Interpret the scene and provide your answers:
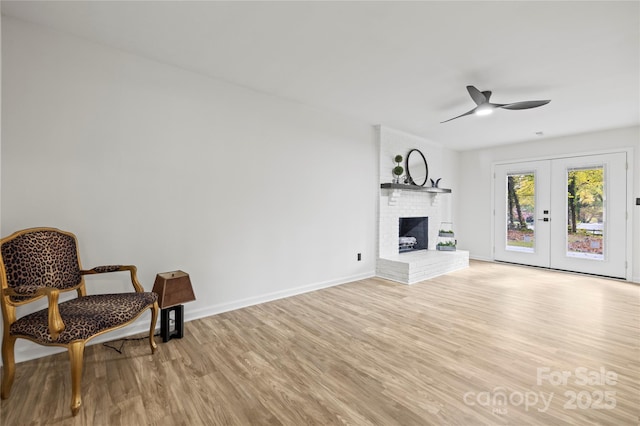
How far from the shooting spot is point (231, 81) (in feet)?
10.5

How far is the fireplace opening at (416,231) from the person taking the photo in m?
5.82

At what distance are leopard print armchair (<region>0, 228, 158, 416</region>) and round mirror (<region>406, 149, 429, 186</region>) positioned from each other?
4.46 m

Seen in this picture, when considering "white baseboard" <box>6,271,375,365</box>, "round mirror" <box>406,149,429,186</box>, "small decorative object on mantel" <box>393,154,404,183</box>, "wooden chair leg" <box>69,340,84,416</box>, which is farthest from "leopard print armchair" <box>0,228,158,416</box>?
"round mirror" <box>406,149,429,186</box>

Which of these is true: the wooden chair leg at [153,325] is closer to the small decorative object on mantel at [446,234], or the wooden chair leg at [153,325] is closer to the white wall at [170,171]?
the white wall at [170,171]

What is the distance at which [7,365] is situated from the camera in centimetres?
174

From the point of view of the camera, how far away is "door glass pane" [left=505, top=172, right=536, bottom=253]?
18.8 ft

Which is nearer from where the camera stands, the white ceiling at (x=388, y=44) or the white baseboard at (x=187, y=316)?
the white ceiling at (x=388, y=44)

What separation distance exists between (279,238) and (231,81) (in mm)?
1843

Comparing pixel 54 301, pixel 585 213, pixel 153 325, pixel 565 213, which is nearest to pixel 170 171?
pixel 153 325

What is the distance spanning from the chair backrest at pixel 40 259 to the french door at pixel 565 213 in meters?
6.84

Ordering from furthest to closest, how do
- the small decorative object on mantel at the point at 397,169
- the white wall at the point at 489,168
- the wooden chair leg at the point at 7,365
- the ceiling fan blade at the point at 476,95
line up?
the small decorative object on mantel at the point at 397,169
the white wall at the point at 489,168
the ceiling fan blade at the point at 476,95
the wooden chair leg at the point at 7,365

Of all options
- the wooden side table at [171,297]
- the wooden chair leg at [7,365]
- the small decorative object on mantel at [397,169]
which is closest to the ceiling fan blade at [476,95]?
the small decorative object on mantel at [397,169]

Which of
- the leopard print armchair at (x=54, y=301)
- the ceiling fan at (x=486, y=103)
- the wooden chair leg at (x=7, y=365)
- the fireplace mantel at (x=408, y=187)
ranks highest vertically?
the ceiling fan at (x=486, y=103)

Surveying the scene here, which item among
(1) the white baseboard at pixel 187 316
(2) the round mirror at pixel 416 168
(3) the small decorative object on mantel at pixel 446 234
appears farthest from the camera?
(3) the small decorative object on mantel at pixel 446 234
